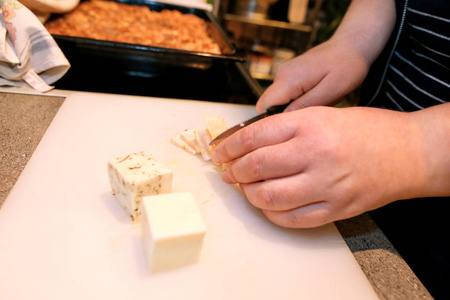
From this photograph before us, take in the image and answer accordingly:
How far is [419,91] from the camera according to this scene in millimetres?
972

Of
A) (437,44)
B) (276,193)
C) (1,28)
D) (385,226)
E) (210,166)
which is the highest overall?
(437,44)

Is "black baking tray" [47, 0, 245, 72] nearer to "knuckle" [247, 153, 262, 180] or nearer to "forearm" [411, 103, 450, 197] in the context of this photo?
"knuckle" [247, 153, 262, 180]

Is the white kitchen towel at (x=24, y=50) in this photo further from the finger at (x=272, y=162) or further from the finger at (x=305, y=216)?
the finger at (x=305, y=216)

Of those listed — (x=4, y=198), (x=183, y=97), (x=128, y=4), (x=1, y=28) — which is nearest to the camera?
(x=4, y=198)

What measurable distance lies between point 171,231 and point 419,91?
2.81ft

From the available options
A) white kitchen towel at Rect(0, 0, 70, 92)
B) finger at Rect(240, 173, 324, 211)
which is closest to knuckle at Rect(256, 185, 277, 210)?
finger at Rect(240, 173, 324, 211)

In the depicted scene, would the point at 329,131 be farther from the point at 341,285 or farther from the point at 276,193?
the point at 341,285

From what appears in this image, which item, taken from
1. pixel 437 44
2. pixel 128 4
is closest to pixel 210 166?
pixel 437 44

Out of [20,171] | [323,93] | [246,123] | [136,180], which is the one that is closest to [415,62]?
[323,93]

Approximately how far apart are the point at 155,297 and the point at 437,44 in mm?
962

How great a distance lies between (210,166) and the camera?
868mm

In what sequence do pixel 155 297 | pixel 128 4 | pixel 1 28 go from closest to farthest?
Answer: pixel 155 297 → pixel 1 28 → pixel 128 4

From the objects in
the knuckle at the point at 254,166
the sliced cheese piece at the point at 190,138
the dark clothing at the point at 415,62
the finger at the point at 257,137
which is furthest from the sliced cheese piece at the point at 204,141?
the dark clothing at the point at 415,62

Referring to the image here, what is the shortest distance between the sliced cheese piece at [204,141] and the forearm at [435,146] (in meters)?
0.49
